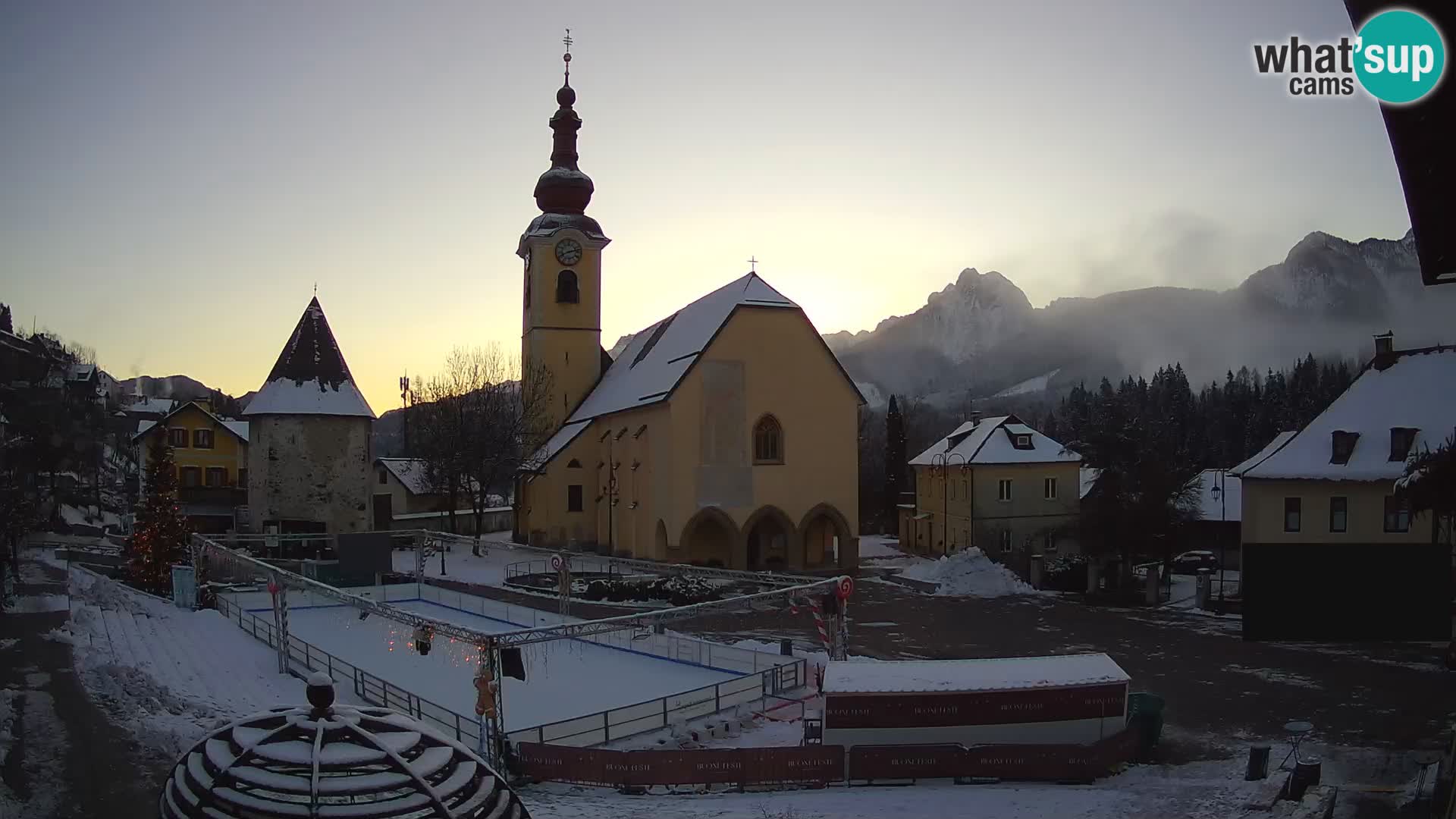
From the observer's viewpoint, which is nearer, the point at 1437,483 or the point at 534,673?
the point at 1437,483

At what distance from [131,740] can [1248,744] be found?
1683 centimetres

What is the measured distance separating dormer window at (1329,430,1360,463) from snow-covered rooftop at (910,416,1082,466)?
51.4ft

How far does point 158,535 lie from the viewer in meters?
30.0

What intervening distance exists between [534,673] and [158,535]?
1555 cm

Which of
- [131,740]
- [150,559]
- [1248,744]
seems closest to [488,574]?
[150,559]

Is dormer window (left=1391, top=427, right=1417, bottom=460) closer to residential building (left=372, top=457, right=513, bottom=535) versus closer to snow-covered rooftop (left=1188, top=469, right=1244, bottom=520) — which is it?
snow-covered rooftop (left=1188, top=469, right=1244, bottom=520)

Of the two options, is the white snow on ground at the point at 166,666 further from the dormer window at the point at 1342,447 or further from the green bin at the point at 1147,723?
the dormer window at the point at 1342,447

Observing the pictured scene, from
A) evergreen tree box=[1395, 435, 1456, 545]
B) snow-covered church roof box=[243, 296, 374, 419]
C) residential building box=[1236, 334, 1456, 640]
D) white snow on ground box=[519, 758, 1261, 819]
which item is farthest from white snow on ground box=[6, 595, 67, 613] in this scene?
residential building box=[1236, 334, 1456, 640]

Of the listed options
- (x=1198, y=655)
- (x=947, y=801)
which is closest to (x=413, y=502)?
(x=1198, y=655)

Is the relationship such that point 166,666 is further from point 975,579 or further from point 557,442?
point 557,442

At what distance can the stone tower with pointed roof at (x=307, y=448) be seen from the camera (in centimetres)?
3966

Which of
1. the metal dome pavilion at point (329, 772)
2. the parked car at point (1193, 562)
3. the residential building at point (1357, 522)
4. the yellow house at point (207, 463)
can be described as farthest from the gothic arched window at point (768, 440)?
the metal dome pavilion at point (329, 772)

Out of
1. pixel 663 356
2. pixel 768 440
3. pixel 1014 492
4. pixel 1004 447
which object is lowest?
pixel 1014 492

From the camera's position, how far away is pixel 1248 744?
15648 mm
